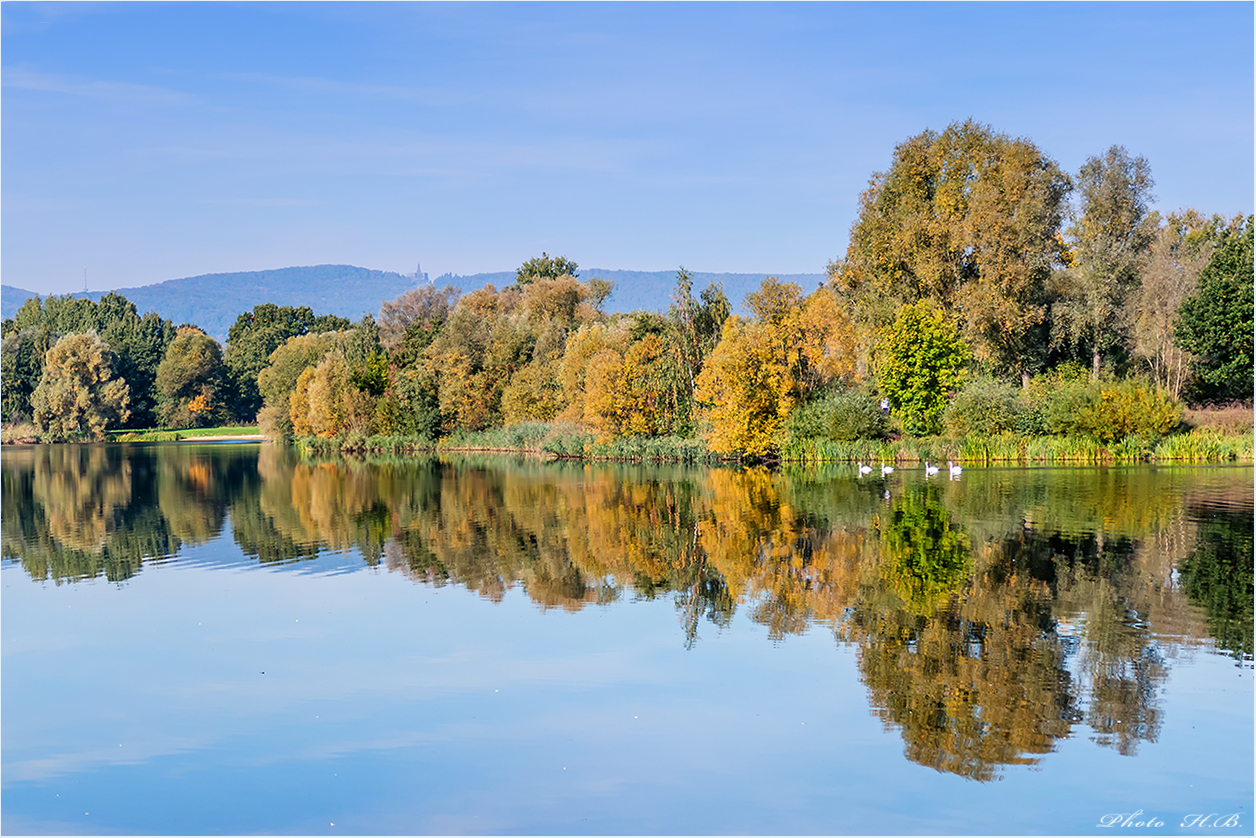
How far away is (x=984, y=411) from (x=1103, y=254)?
13.5m

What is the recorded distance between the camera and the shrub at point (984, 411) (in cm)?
4266

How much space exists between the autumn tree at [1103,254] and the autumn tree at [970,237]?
1.43m

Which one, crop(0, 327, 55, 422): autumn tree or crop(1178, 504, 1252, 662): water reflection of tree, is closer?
crop(1178, 504, 1252, 662): water reflection of tree

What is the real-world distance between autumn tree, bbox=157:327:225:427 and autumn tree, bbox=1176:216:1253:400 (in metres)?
94.6

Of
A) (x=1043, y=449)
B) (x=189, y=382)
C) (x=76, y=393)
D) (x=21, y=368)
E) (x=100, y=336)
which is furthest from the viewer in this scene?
(x=100, y=336)

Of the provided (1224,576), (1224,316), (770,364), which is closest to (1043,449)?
(1224,316)

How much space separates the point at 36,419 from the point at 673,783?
99468mm

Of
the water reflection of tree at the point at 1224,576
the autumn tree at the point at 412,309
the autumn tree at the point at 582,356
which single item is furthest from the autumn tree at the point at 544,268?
the water reflection of tree at the point at 1224,576

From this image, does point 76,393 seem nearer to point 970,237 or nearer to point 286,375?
point 286,375

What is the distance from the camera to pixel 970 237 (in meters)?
47.0

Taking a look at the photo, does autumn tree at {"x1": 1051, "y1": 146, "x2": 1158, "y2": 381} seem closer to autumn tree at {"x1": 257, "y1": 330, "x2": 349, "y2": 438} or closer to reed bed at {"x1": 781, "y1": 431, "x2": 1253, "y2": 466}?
reed bed at {"x1": 781, "y1": 431, "x2": 1253, "y2": 466}

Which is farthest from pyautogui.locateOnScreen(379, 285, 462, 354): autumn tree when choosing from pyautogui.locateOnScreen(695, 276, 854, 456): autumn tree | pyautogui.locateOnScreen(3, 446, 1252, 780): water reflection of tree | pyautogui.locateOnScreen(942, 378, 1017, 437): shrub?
pyautogui.locateOnScreen(942, 378, 1017, 437): shrub

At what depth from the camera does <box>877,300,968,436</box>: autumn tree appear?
45.4 metres

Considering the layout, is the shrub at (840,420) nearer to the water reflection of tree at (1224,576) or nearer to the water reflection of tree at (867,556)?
the water reflection of tree at (867,556)
